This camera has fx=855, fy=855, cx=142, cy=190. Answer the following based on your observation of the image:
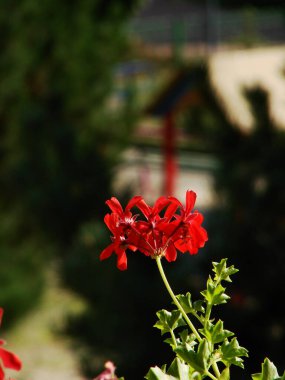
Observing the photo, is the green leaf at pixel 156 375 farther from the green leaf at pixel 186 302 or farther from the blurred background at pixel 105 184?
the blurred background at pixel 105 184

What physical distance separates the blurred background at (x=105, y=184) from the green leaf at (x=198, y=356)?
13.5 feet

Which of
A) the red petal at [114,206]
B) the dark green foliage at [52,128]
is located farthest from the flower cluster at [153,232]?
the dark green foliage at [52,128]

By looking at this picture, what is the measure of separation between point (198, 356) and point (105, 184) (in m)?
8.26

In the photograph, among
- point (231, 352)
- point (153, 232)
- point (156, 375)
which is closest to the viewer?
point (156, 375)

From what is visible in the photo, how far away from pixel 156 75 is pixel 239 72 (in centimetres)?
2722

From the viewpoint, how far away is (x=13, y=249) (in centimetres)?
1181

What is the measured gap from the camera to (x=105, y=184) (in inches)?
370

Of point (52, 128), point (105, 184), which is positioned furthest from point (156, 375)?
point (52, 128)

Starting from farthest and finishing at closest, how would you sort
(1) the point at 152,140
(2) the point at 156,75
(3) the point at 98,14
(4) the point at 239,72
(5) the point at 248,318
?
(2) the point at 156,75 → (1) the point at 152,140 → (3) the point at 98,14 → (4) the point at 239,72 → (5) the point at 248,318

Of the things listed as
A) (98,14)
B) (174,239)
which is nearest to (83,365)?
(174,239)

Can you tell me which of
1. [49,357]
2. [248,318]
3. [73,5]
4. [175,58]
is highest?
[175,58]

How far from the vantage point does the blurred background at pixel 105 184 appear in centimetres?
551

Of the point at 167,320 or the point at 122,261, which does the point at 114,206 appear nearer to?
the point at 122,261

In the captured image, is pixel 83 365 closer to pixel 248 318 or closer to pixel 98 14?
pixel 248 318
